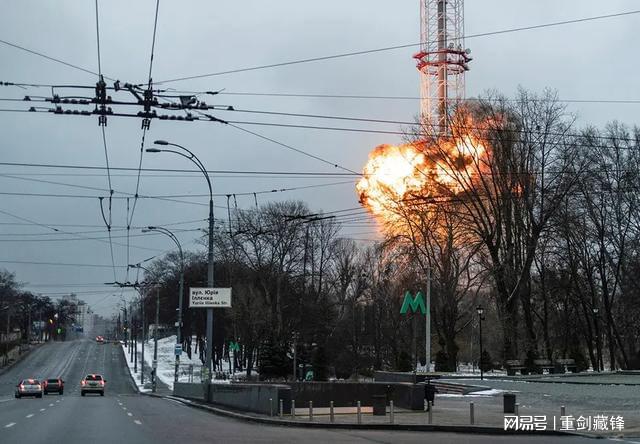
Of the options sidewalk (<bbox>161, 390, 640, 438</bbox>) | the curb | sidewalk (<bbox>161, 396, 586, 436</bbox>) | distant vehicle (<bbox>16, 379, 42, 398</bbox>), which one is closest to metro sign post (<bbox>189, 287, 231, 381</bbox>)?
sidewalk (<bbox>161, 390, 640, 438</bbox>)

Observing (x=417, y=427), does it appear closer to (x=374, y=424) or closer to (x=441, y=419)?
(x=374, y=424)

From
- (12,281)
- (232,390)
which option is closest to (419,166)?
(232,390)

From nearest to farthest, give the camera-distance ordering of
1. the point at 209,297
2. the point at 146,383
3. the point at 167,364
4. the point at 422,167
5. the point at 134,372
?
1. the point at 209,297
2. the point at 422,167
3. the point at 146,383
4. the point at 134,372
5. the point at 167,364

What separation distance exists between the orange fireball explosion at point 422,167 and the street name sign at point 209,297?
21.3m

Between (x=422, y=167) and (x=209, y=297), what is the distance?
25761 millimetres

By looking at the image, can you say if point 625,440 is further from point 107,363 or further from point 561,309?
point 107,363

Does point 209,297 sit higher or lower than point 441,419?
higher

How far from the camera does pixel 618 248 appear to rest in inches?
2420

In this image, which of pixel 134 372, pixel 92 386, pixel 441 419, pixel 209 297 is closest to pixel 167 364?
pixel 134 372

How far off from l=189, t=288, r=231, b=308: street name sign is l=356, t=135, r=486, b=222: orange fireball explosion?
21279 mm

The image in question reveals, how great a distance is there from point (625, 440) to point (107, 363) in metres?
103

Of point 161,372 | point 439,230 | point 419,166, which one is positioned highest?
point 419,166

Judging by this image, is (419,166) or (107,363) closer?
(419,166)

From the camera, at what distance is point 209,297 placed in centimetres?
3425
